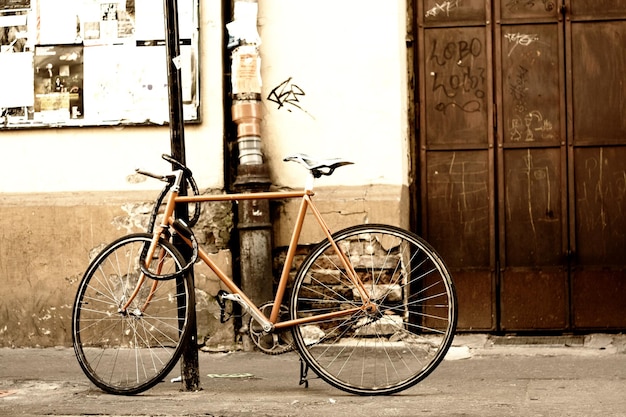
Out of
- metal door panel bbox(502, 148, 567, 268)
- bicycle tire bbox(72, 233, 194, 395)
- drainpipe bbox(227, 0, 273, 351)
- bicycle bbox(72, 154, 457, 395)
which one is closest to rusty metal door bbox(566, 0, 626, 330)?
metal door panel bbox(502, 148, 567, 268)

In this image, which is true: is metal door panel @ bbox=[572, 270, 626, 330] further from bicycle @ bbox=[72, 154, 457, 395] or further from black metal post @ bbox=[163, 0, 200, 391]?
black metal post @ bbox=[163, 0, 200, 391]

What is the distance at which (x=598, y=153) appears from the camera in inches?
273

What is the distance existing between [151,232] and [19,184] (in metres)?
2.14

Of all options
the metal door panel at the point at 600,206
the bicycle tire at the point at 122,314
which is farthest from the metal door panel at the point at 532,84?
the bicycle tire at the point at 122,314

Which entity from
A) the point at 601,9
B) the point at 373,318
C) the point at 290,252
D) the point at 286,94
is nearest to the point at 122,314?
the point at 290,252

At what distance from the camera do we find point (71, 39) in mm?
6902

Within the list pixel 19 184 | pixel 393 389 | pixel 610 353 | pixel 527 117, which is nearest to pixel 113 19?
pixel 19 184

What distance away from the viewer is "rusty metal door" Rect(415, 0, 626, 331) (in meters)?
6.93

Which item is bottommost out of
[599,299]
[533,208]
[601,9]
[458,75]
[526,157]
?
[599,299]

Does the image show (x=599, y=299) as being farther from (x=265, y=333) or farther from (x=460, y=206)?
(x=265, y=333)

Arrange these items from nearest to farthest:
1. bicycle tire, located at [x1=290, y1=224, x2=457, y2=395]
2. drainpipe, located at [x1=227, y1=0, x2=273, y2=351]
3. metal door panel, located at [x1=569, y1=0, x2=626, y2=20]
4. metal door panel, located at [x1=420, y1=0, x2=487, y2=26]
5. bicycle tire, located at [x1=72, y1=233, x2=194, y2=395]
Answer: bicycle tire, located at [x1=290, y1=224, x2=457, y2=395] → bicycle tire, located at [x1=72, y1=233, x2=194, y2=395] → drainpipe, located at [x1=227, y1=0, x2=273, y2=351] → metal door panel, located at [x1=569, y1=0, x2=626, y2=20] → metal door panel, located at [x1=420, y1=0, x2=487, y2=26]

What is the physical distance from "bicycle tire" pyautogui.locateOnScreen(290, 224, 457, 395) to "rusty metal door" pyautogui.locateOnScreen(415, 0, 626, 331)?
42 centimetres

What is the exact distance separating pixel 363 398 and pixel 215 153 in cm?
240

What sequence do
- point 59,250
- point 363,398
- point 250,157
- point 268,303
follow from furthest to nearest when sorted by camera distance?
point 59,250 → point 250,157 → point 268,303 → point 363,398
